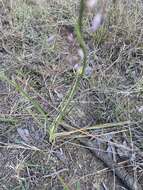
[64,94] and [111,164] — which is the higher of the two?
[64,94]

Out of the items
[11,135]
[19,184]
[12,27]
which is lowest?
[19,184]

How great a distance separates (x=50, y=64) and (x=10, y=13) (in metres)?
0.37

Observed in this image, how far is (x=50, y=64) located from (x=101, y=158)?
1.67 ft

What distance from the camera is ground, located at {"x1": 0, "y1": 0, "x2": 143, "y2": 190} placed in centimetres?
136

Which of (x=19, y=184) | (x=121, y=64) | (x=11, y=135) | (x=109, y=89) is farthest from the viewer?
(x=121, y=64)

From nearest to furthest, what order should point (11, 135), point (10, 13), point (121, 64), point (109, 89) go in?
point (11, 135) → point (109, 89) → point (121, 64) → point (10, 13)

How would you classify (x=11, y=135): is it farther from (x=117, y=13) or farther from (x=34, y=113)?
(x=117, y=13)

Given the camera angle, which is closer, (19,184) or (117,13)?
(19,184)

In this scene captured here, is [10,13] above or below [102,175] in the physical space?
above

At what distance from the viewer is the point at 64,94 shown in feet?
5.18

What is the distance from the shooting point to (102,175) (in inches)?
53.6

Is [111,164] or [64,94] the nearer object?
[111,164]

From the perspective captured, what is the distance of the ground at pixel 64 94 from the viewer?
1358 mm

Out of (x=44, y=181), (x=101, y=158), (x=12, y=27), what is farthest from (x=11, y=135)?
(x=12, y=27)
